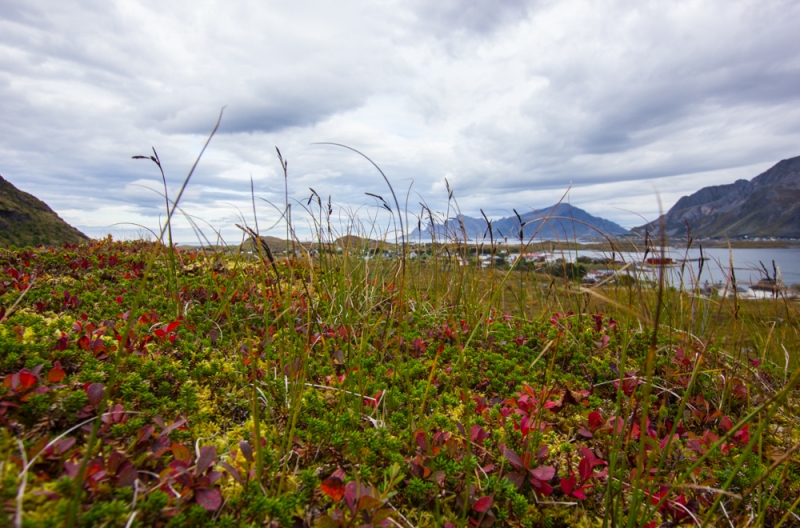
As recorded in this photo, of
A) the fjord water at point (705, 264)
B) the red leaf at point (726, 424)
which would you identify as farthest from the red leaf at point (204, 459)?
the red leaf at point (726, 424)

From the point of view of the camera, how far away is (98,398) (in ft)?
5.22

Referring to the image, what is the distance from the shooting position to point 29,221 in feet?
61.5

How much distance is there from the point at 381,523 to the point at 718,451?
191 centimetres

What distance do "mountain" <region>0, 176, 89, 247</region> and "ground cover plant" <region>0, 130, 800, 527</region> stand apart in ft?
60.8

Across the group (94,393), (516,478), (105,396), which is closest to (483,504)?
(516,478)

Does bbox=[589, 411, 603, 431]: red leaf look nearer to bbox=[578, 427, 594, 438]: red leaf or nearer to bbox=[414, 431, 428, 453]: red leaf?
bbox=[578, 427, 594, 438]: red leaf

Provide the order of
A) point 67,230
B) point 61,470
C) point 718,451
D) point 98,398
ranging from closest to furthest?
point 61,470
point 98,398
point 718,451
point 67,230

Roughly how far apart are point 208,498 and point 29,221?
80.9 feet

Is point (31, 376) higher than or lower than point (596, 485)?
higher

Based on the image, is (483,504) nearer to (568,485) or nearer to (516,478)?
(516,478)

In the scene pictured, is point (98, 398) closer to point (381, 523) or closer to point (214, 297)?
point (381, 523)

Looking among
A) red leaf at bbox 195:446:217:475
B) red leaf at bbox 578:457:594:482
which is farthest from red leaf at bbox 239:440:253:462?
red leaf at bbox 578:457:594:482

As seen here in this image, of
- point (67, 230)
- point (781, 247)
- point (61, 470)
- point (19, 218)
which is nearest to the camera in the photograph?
point (61, 470)

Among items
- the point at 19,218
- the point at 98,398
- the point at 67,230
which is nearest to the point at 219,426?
the point at 98,398
